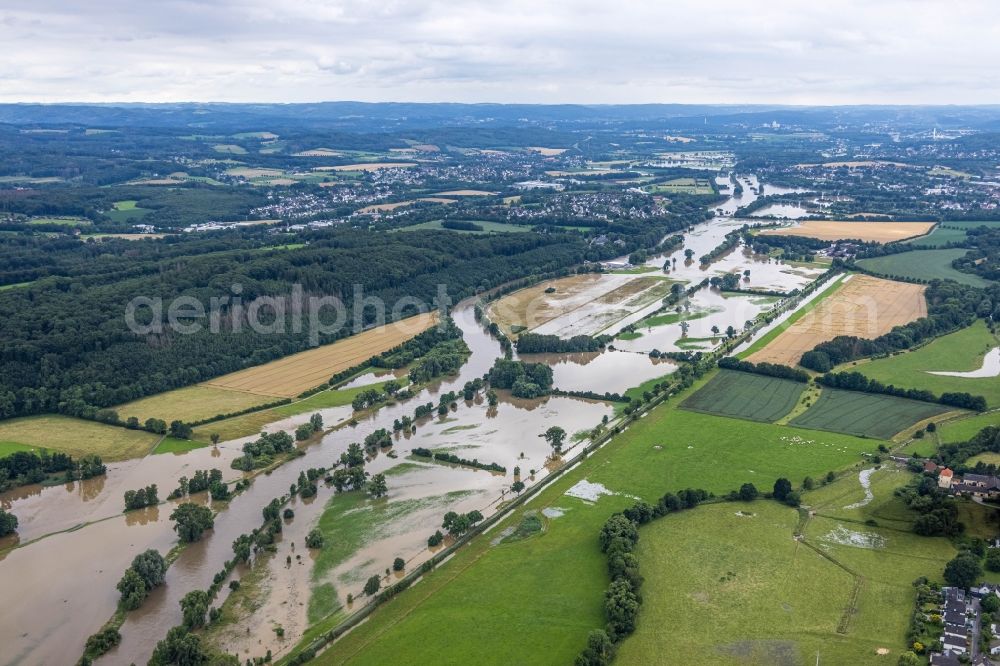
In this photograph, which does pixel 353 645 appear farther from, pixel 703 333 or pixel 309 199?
pixel 309 199

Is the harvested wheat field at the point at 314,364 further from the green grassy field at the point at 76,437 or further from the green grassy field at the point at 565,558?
the green grassy field at the point at 565,558

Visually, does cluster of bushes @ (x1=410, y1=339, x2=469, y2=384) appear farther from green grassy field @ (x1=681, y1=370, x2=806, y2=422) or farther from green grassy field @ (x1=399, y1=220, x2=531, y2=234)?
green grassy field @ (x1=399, y1=220, x2=531, y2=234)

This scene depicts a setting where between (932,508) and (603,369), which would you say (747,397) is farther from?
(932,508)

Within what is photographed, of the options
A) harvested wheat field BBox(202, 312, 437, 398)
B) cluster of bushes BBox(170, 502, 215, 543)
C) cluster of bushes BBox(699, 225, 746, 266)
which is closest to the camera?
cluster of bushes BBox(170, 502, 215, 543)

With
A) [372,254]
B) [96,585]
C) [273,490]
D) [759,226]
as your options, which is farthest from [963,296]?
[96,585]

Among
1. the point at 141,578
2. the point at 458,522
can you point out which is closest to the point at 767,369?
the point at 458,522

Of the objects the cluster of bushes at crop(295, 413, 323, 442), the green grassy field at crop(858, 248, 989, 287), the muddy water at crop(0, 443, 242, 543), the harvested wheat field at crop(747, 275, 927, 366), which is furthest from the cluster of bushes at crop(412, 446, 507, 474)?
the green grassy field at crop(858, 248, 989, 287)
